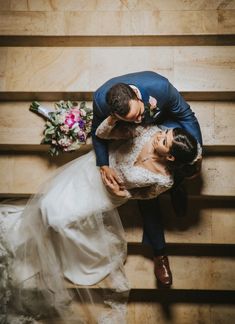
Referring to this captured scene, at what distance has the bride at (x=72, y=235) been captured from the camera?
2762mm

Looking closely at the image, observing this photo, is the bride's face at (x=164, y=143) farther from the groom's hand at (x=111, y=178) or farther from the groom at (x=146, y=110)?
the groom's hand at (x=111, y=178)

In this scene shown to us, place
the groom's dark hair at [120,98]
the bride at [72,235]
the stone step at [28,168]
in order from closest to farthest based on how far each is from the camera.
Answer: the groom's dark hair at [120,98], the bride at [72,235], the stone step at [28,168]

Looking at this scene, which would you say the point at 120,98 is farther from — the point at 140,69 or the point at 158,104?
the point at 140,69

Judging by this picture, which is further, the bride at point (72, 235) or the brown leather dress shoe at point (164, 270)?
the brown leather dress shoe at point (164, 270)

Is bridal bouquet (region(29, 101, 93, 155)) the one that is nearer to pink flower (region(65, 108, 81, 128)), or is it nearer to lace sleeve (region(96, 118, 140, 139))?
pink flower (region(65, 108, 81, 128))

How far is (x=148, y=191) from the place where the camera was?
100 inches

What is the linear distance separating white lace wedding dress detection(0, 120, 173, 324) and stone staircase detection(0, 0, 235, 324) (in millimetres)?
282

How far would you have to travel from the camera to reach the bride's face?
2242mm

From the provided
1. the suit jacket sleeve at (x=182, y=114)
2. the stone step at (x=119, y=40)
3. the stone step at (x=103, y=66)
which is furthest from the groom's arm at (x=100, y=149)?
the stone step at (x=119, y=40)

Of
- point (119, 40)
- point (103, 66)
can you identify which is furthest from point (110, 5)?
point (103, 66)

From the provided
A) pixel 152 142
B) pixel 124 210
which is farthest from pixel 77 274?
pixel 152 142

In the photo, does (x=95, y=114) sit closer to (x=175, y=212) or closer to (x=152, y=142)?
(x=152, y=142)

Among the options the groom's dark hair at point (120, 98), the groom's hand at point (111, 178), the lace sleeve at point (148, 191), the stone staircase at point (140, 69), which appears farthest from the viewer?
the stone staircase at point (140, 69)

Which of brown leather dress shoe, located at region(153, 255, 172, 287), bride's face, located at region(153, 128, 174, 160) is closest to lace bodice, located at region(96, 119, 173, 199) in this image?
bride's face, located at region(153, 128, 174, 160)
